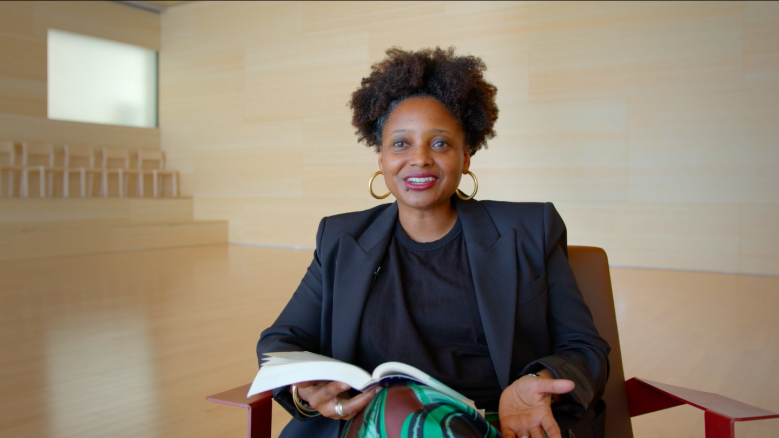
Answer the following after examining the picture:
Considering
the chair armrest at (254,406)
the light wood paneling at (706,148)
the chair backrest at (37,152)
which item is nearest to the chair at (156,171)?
the chair backrest at (37,152)

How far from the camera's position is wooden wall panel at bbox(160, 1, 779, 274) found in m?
6.53

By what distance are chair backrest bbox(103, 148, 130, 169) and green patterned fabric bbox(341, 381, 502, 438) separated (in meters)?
9.57

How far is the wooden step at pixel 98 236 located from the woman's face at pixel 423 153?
6981 millimetres

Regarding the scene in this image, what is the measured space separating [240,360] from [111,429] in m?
1.00

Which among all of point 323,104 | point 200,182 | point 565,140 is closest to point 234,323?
point 565,140

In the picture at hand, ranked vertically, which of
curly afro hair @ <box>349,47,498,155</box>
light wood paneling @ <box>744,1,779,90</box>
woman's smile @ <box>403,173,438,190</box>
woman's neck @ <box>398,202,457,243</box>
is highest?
light wood paneling @ <box>744,1,779,90</box>

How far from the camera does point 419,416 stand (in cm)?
108

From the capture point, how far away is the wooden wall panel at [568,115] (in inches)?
257

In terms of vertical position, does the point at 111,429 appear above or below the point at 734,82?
below

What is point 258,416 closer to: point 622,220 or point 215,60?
point 622,220

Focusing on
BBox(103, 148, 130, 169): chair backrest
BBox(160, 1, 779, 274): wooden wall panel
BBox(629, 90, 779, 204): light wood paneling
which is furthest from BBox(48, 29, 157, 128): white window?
BBox(629, 90, 779, 204): light wood paneling

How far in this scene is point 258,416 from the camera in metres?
1.33

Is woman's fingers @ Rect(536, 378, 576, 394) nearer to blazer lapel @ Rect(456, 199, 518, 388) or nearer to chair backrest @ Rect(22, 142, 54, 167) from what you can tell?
blazer lapel @ Rect(456, 199, 518, 388)

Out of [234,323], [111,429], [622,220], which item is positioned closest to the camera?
[111,429]
